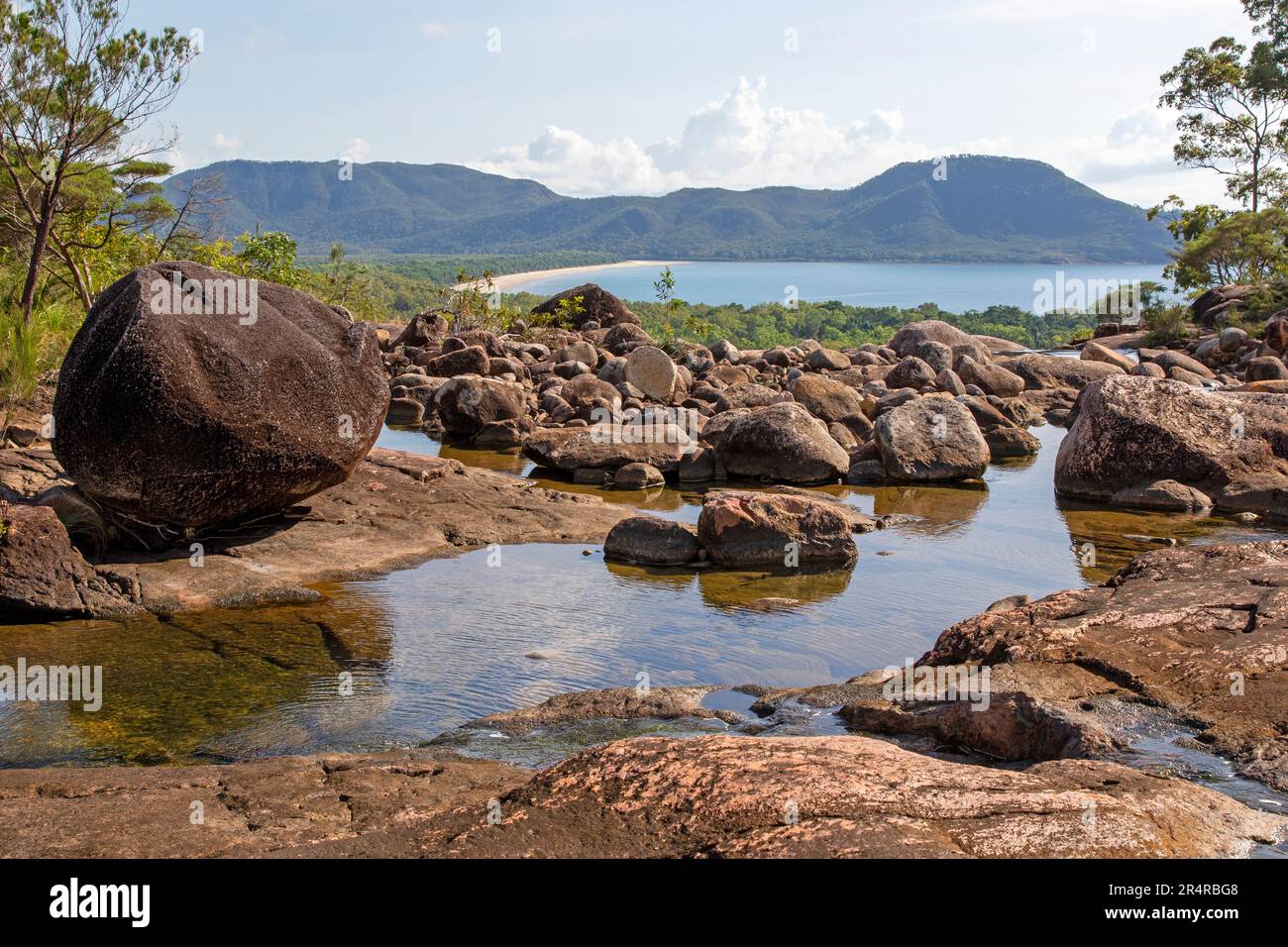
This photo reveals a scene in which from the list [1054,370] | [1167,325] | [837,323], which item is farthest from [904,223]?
[1054,370]

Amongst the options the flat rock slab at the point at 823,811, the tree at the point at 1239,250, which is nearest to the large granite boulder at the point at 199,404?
the flat rock slab at the point at 823,811

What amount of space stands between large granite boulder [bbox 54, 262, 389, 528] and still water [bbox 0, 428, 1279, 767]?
4.34 ft

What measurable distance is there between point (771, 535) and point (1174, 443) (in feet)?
21.6

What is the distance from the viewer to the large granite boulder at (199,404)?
30.6ft

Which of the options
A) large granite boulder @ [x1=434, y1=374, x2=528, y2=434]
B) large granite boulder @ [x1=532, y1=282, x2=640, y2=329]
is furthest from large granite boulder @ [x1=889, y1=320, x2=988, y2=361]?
large granite boulder @ [x1=434, y1=374, x2=528, y2=434]

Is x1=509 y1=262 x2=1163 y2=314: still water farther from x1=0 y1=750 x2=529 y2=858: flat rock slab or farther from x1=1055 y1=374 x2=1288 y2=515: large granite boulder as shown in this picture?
x1=0 y1=750 x2=529 y2=858: flat rock slab

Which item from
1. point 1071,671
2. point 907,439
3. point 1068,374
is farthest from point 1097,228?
point 1071,671

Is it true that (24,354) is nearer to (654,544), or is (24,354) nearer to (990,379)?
(654,544)

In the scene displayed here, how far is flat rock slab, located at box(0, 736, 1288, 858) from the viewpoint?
12.6 feet

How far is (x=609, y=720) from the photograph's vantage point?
6.82 metres

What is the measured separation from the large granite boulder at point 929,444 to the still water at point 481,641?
3.18 metres

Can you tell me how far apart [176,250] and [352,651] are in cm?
2678
